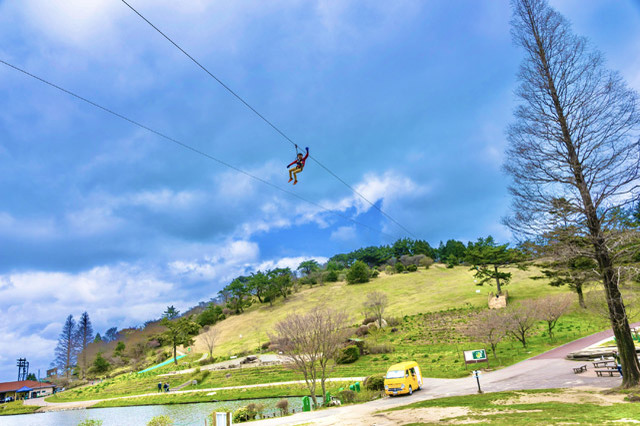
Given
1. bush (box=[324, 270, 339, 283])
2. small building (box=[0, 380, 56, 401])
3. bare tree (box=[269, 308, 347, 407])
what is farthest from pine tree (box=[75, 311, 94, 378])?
bare tree (box=[269, 308, 347, 407])

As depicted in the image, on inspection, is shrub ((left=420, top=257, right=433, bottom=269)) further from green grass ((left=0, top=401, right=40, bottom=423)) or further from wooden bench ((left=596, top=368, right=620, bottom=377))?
green grass ((left=0, top=401, right=40, bottom=423))

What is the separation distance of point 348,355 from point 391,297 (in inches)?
1534

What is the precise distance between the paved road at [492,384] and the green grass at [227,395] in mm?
7390

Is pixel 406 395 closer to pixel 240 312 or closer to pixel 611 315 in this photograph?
pixel 611 315

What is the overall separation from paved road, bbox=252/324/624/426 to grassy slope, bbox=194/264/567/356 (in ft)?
117

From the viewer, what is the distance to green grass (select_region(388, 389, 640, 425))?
957 cm

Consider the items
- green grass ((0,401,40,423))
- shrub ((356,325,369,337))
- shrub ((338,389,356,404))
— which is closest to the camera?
shrub ((338,389,356,404))

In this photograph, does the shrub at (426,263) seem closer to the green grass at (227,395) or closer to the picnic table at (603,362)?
the green grass at (227,395)

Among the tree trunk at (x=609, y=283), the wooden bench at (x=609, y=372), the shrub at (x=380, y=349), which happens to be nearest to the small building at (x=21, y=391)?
the shrub at (x=380, y=349)

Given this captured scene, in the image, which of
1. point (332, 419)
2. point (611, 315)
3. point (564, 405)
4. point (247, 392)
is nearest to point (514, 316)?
point (611, 315)

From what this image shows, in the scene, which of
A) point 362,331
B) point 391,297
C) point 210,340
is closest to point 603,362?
point 362,331

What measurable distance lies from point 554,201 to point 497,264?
4871cm

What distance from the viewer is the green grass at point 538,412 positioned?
9.57 meters

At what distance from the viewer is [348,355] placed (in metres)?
39.2
